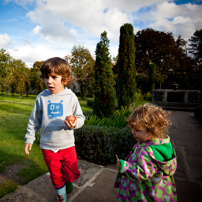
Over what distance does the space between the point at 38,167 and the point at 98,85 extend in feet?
9.41

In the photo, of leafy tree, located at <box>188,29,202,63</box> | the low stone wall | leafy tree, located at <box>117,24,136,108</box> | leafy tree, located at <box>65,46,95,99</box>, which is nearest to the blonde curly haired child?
leafy tree, located at <box>117,24,136,108</box>

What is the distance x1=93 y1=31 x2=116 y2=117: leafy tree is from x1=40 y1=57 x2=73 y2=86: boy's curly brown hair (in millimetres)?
2790

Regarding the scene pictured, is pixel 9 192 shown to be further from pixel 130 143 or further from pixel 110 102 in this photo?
pixel 110 102

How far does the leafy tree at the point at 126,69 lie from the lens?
7078mm

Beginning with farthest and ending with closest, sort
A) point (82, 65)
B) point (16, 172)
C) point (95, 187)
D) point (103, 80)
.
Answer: point (82, 65), point (103, 80), point (16, 172), point (95, 187)

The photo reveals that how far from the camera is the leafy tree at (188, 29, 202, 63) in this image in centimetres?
2957

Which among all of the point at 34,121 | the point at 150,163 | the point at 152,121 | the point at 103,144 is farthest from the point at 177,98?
the point at 34,121

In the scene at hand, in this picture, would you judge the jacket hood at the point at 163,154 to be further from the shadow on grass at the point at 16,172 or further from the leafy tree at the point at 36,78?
the leafy tree at the point at 36,78

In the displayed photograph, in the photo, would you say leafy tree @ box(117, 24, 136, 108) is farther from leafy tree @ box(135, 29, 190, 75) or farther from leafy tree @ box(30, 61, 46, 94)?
leafy tree @ box(135, 29, 190, 75)

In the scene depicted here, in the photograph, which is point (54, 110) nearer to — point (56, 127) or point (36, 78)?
point (56, 127)

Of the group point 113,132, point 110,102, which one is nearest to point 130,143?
point 113,132

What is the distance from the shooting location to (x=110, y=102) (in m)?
4.73

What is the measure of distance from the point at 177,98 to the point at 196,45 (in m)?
26.1

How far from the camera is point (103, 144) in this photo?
2.98 m
